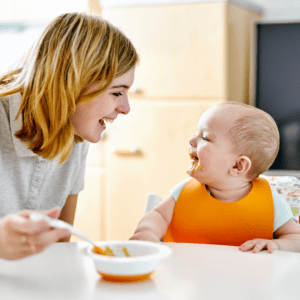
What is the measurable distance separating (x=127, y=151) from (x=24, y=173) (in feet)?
4.50

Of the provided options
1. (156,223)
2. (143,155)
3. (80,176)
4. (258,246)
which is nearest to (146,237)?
(156,223)

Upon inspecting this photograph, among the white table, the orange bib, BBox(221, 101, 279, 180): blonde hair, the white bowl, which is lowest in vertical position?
the orange bib

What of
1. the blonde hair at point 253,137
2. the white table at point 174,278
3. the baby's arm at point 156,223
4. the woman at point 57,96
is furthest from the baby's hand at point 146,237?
the blonde hair at point 253,137

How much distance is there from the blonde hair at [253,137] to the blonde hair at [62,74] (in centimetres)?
33

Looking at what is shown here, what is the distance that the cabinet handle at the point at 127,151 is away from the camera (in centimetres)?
260

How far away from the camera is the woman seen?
1144 mm

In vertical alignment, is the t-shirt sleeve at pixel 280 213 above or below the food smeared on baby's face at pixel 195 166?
below

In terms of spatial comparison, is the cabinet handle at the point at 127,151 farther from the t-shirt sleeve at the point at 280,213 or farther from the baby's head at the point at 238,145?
A: the t-shirt sleeve at the point at 280,213

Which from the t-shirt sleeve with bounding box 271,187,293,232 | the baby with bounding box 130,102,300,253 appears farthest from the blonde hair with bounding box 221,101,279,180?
the t-shirt sleeve with bounding box 271,187,293,232

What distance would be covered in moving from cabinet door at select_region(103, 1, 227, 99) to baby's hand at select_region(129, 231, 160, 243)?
152cm

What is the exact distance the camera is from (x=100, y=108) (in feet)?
4.01

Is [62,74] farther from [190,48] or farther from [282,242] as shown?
[190,48]

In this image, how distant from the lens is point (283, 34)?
245cm

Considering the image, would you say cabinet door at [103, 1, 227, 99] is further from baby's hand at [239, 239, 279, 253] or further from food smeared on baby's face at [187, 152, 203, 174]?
baby's hand at [239, 239, 279, 253]
